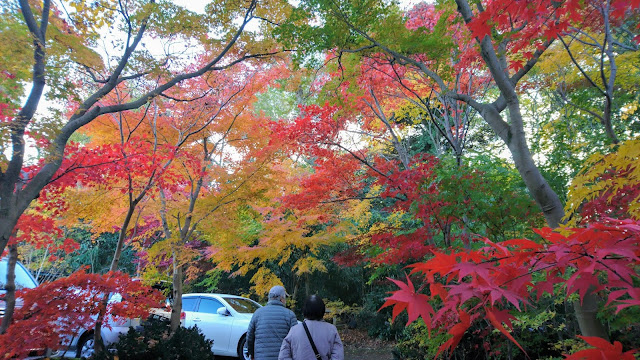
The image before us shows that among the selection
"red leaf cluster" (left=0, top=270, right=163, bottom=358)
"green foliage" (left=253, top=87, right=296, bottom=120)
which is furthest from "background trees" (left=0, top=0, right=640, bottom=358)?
"green foliage" (left=253, top=87, right=296, bottom=120)

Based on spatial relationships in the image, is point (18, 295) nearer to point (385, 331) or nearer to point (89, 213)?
point (89, 213)

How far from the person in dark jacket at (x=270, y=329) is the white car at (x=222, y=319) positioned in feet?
12.1

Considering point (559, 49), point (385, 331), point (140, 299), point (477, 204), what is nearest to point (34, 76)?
point (140, 299)

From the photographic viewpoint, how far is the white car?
22.9 feet

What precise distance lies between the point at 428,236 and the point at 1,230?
17.2 ft

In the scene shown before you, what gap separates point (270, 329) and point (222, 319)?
4.40 meters

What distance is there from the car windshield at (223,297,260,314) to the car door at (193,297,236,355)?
24 cm

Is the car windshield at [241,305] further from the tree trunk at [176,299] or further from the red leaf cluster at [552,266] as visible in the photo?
the red leaf cluster at [552,266]

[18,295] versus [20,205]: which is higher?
[20,205]

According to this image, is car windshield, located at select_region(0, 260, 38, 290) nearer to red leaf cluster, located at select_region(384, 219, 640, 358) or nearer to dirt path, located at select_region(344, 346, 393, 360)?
dirt path, located at select_region(344, 346, 393, 360)

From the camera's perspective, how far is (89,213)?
6.38 metres

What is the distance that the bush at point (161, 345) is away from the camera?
15.4ft

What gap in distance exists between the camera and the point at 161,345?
5.00 m

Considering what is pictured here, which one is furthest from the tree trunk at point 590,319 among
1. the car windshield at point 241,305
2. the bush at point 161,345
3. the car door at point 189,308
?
the car door at point 189,308
